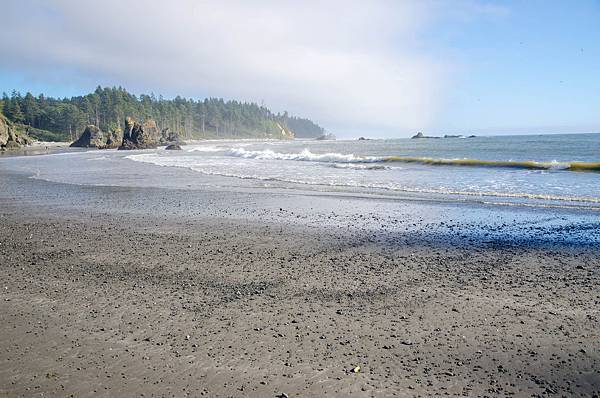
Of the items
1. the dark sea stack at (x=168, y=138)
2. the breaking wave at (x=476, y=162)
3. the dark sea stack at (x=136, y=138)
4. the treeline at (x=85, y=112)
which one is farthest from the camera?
the treeline at (x=85, y=112)

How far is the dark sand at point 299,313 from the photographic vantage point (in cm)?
440

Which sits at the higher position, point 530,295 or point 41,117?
point 41,117

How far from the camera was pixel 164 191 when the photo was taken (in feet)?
65.3

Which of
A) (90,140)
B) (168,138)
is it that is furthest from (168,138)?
(90,140)

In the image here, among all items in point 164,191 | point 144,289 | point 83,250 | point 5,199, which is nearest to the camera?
point 144,289

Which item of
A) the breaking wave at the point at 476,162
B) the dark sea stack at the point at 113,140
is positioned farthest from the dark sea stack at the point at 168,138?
the breaking wave at the point at 476,162

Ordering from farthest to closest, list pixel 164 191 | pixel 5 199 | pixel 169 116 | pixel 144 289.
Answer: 1. pixel 169 116
2. pixel 164 191
3. pixel 5 199
4. pixel 144 289

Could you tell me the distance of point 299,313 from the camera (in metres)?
5.96

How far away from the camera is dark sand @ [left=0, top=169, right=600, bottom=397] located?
4.40 metres

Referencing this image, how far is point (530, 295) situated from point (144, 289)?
6136mm

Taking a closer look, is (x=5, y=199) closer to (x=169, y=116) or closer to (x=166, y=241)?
(x=166, y=241)

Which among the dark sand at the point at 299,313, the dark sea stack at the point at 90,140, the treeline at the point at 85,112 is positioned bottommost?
the dark sand at the point at 299,313

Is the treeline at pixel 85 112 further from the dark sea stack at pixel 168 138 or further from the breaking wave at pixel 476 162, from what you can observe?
the breaking wave at pixel 476 162

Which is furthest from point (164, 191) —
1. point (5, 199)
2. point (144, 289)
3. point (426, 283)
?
point (426, 283)
